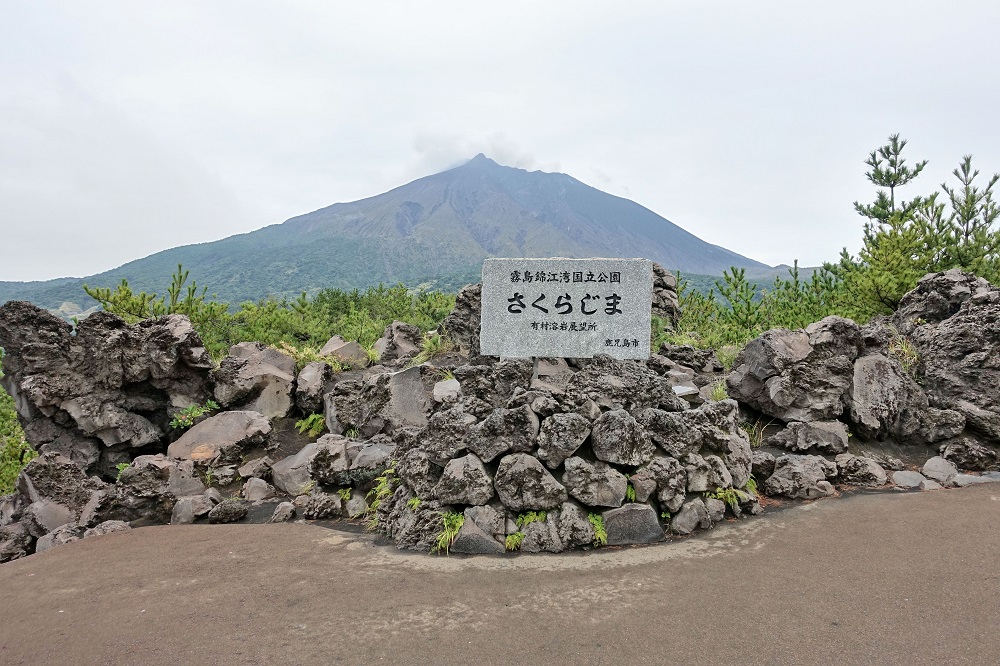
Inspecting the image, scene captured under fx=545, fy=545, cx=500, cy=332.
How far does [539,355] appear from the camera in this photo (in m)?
6.61

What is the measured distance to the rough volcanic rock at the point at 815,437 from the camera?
7.50 metres

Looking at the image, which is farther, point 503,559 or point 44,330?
point 44,330

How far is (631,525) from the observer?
548 centimetres

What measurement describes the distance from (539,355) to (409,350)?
6310 mm

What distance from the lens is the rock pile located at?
5699mm

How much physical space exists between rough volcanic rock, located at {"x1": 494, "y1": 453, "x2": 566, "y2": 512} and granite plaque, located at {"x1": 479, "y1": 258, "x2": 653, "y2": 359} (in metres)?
1.51

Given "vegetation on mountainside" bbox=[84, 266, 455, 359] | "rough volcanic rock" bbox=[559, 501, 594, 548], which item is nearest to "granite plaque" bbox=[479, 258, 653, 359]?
"rough volcanic rock" bbox=[559, 501, 594, 548]

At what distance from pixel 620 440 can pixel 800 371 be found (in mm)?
4008

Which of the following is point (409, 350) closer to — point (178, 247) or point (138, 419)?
point (138, 419)

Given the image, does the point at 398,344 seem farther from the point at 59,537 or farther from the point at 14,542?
the point at 14,542

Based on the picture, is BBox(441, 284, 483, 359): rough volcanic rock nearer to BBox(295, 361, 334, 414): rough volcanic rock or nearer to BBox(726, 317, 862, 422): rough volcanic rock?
BBox(295, 361, 334, 414): rough volcanic rock

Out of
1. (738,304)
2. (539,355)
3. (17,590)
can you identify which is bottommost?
(17,590)

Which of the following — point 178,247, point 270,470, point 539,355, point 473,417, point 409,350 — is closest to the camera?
point 473,417

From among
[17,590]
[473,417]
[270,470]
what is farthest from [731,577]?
[270,470]
